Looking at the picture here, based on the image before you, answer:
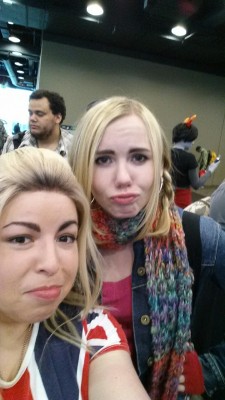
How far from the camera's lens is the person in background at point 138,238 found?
3.28 feet

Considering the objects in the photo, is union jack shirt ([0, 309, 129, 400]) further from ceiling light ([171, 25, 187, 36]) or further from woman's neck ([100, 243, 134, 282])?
ceiling light ([171, 25, 187, 36])

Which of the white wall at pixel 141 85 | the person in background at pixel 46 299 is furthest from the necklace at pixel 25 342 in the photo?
the white wall at pixel 141 85

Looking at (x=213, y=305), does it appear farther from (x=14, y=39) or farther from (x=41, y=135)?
(x=14, y=39)

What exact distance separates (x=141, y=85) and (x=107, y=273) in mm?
4966

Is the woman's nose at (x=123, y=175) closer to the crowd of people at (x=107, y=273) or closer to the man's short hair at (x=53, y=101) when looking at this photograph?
the crowd of people at (x=107, y=273)

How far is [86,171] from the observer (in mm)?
1001

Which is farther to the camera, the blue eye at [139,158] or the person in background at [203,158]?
the person in background at [203,158]

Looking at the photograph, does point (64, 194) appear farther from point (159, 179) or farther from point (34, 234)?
point (159, 179)

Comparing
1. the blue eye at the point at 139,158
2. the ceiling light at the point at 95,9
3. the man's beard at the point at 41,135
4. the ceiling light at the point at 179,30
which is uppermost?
the ceiling light at the point at 95,9

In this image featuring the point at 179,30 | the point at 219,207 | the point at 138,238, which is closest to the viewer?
the point at 138,238

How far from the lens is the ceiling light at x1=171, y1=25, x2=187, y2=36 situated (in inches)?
157

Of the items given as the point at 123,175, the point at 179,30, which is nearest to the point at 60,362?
the point at 123,175

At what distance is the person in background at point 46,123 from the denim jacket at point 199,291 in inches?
60.1

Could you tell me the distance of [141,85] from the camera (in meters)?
5.52
